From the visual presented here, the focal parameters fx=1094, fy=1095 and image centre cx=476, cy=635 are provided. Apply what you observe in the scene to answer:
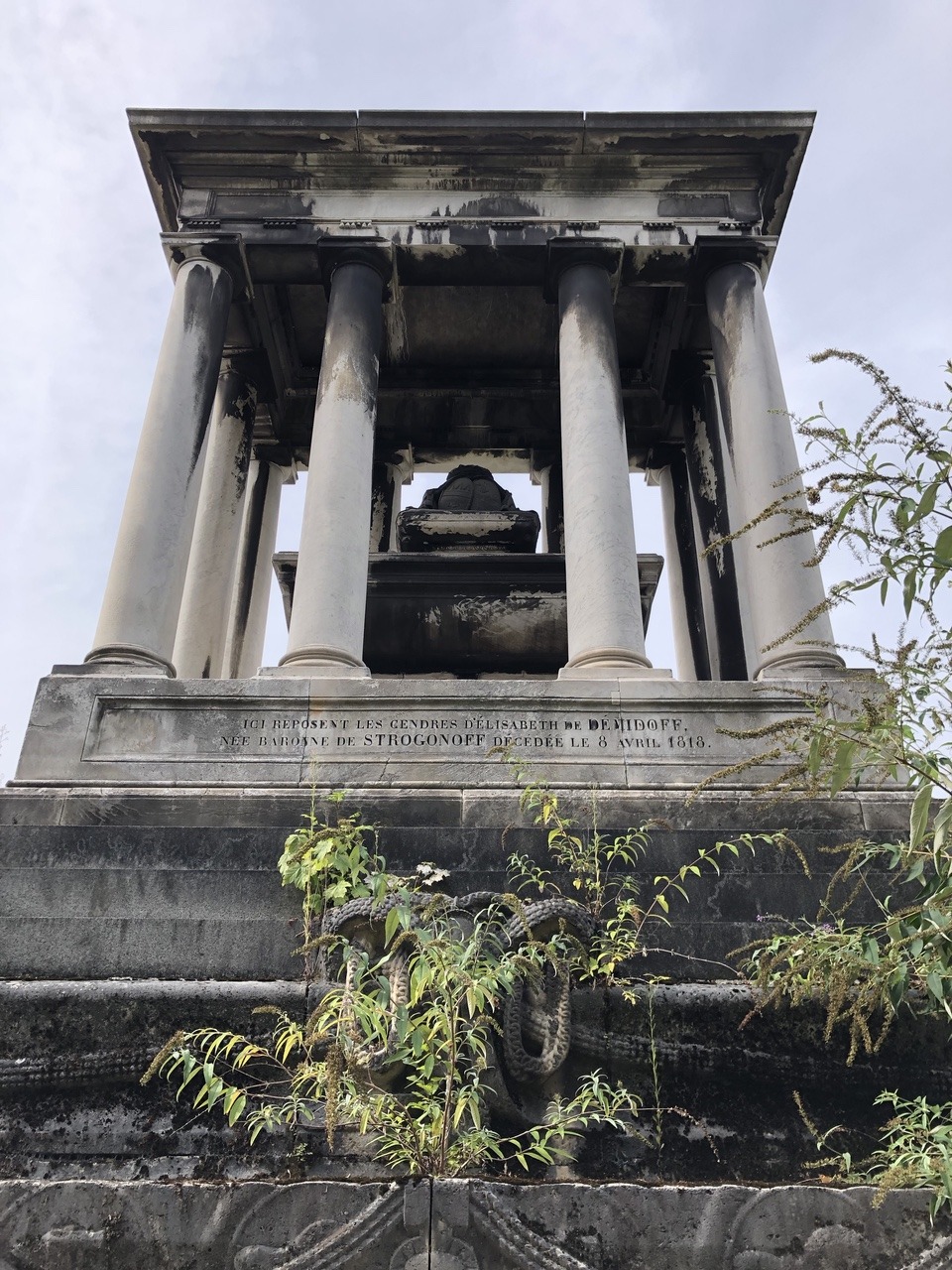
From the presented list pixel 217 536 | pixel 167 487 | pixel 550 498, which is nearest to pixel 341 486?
pixel 167 487

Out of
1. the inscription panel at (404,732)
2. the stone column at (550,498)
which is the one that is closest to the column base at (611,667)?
the inscription panel at (404,732)

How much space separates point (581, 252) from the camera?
55.5 ft

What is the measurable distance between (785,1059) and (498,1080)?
180 centimetres

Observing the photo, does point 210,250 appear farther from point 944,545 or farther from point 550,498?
point 944,545

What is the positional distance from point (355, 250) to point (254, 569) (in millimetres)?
6157

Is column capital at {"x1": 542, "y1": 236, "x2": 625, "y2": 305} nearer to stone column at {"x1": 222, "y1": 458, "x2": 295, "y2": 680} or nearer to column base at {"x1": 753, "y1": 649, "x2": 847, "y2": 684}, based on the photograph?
stone column at {"x1": 222, "y1": 458, "x2": 295, "y2": 680}

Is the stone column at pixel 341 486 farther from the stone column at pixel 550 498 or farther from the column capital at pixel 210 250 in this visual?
the stone column at pixel 550 498

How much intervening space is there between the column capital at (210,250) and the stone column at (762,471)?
24.2 ft

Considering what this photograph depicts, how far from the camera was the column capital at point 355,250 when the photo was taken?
55.5 feet

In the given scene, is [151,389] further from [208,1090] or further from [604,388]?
[208,1090]

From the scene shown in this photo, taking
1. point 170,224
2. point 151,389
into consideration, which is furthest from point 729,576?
point 170,224

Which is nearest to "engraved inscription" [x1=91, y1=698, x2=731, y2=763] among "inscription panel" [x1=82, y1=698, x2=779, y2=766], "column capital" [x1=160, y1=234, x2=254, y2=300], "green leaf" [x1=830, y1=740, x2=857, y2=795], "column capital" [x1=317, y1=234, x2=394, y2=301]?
"inscription panel" [x1=82, y1=698, x2=779, y2=766]

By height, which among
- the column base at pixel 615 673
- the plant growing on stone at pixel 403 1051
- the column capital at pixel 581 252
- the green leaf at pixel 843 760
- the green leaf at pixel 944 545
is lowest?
the plant growing on stone at pixel 403 1051

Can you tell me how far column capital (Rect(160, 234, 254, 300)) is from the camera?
1689cm
